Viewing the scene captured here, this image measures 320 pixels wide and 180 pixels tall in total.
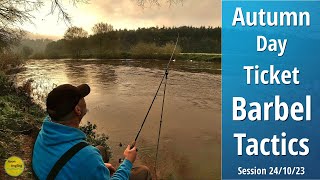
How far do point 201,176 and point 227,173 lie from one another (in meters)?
0.69

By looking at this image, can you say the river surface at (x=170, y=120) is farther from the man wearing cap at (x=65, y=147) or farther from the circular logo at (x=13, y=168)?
the man wearing cap at (x=65, y=147)

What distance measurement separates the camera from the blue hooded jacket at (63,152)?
2.01 m

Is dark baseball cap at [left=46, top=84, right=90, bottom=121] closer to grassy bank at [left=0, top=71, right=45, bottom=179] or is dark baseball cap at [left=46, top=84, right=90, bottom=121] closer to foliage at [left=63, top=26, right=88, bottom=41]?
grassy bank at [left=0, top=71, right=45, bottom=179]

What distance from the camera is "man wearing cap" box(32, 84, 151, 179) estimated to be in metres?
2.01

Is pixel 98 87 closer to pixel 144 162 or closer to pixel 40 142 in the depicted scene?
pixel 144 162

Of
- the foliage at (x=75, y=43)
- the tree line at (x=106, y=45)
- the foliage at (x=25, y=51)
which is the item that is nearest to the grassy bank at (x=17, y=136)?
the foliage at (x=25, y=51)

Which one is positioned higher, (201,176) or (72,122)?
(72,122)

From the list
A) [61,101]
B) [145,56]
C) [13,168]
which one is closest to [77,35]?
[145,56]

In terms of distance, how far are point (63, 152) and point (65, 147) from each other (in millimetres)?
29

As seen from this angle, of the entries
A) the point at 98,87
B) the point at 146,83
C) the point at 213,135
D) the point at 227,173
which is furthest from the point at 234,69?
the point at 227,173

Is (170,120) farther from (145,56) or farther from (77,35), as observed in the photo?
(77,35)

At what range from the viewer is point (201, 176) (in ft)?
29.0

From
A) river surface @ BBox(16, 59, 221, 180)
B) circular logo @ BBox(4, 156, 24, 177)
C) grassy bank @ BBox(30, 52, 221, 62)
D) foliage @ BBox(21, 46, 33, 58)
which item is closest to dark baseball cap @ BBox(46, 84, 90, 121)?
circular logo @ BBox(4, 156, 24, 177)

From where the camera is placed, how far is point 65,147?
2037 mm
